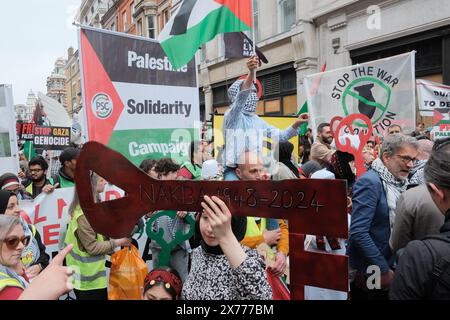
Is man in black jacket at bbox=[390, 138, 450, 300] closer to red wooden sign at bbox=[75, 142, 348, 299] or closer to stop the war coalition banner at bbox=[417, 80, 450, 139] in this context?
red wooden sign at bbox=[75, 142, 348, 299]

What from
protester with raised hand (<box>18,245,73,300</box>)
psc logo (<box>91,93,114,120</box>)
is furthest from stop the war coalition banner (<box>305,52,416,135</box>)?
protester with raised hand (<box>18,245,73,300</box>)

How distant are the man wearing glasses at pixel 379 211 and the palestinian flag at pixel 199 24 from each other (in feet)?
5.30

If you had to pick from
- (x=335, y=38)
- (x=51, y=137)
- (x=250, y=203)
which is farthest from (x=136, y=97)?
(x=335, y=38)

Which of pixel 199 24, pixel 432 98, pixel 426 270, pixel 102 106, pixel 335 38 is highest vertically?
pixel 335 38

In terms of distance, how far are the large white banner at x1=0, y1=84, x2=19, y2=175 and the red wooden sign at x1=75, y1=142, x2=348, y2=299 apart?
350 centimetres

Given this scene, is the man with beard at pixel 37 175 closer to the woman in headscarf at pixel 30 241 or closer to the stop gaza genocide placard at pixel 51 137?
the woman in headscarf at pixel 30 241

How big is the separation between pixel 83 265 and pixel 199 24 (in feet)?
7.01

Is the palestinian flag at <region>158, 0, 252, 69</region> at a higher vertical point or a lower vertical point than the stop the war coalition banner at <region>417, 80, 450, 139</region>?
higher

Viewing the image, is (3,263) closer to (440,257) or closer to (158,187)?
(158,187)

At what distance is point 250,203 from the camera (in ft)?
4.36

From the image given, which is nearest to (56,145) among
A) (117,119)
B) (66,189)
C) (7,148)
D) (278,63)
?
(7,148)

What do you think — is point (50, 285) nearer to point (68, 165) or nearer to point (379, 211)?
point (379, 211)

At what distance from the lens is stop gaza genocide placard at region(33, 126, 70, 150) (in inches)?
296

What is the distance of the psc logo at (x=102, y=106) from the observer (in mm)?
3189
